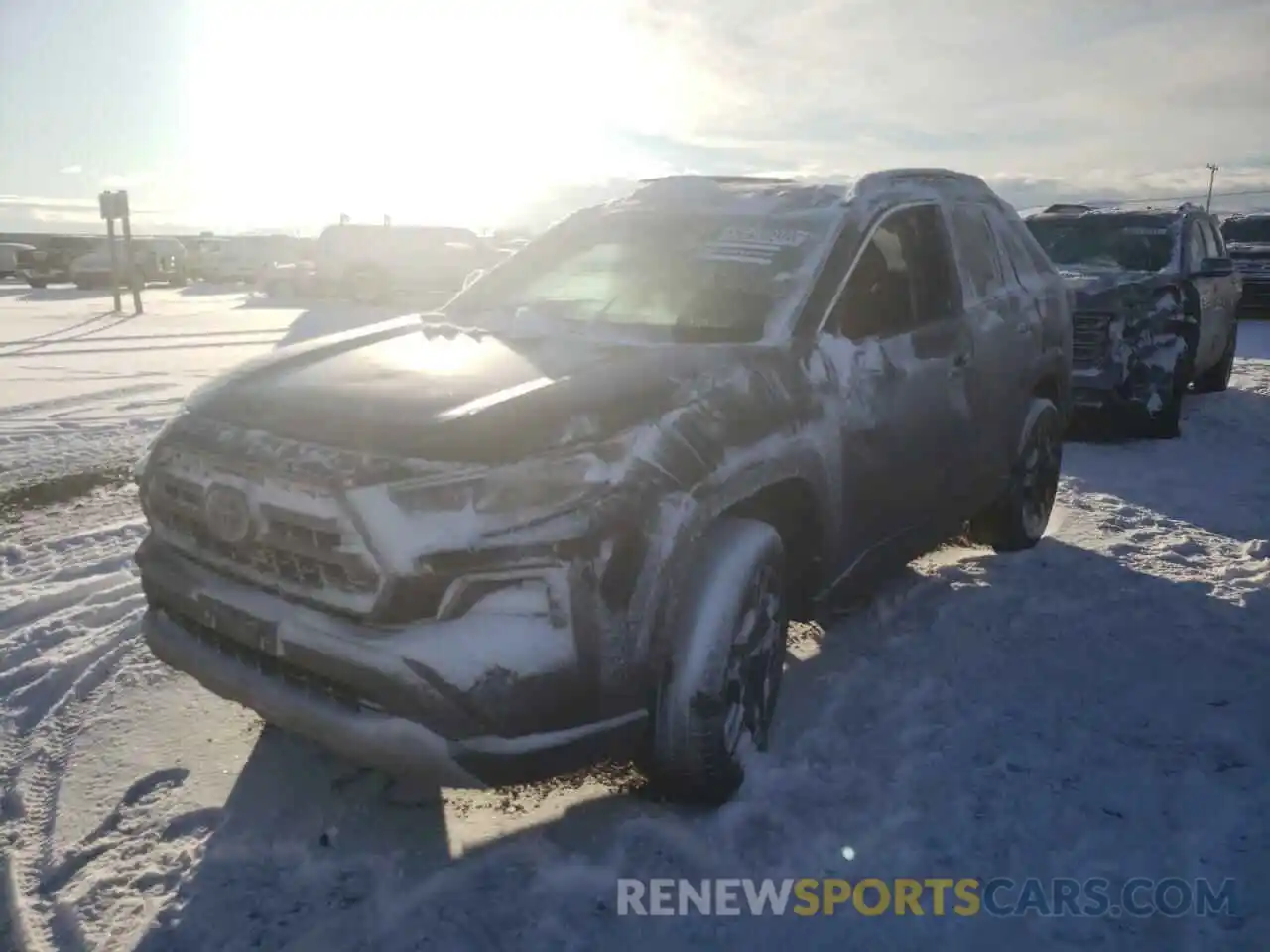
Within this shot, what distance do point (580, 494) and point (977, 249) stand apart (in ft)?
10.1

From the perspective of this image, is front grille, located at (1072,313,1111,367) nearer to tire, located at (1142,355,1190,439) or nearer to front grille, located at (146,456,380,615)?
tire, located at (1142,355,1190,439)

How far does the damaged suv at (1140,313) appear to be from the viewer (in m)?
8.28

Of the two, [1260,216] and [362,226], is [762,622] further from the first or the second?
[362,226]

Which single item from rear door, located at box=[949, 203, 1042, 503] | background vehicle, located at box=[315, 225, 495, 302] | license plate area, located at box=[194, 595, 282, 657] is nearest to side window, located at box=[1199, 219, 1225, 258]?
rear door, located at box=[949, 203, 1042, 503]

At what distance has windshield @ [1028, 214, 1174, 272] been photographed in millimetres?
8922

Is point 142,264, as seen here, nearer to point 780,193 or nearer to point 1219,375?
point 1219,375

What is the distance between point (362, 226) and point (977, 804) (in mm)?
25922

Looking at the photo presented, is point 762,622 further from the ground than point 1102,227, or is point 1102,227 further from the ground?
point 1102,227

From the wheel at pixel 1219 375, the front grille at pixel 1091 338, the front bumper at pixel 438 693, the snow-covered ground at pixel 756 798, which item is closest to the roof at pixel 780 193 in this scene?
the snow-covered ground at pixel 756 798

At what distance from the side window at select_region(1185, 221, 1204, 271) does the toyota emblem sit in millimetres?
8634

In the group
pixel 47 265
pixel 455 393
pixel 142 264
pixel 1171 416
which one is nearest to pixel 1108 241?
pixel 1171 416

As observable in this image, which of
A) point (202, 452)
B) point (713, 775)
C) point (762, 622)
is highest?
point (202, 452)

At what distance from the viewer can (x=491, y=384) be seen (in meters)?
2.81

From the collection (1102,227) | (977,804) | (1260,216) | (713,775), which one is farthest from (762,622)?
(1260,216)
